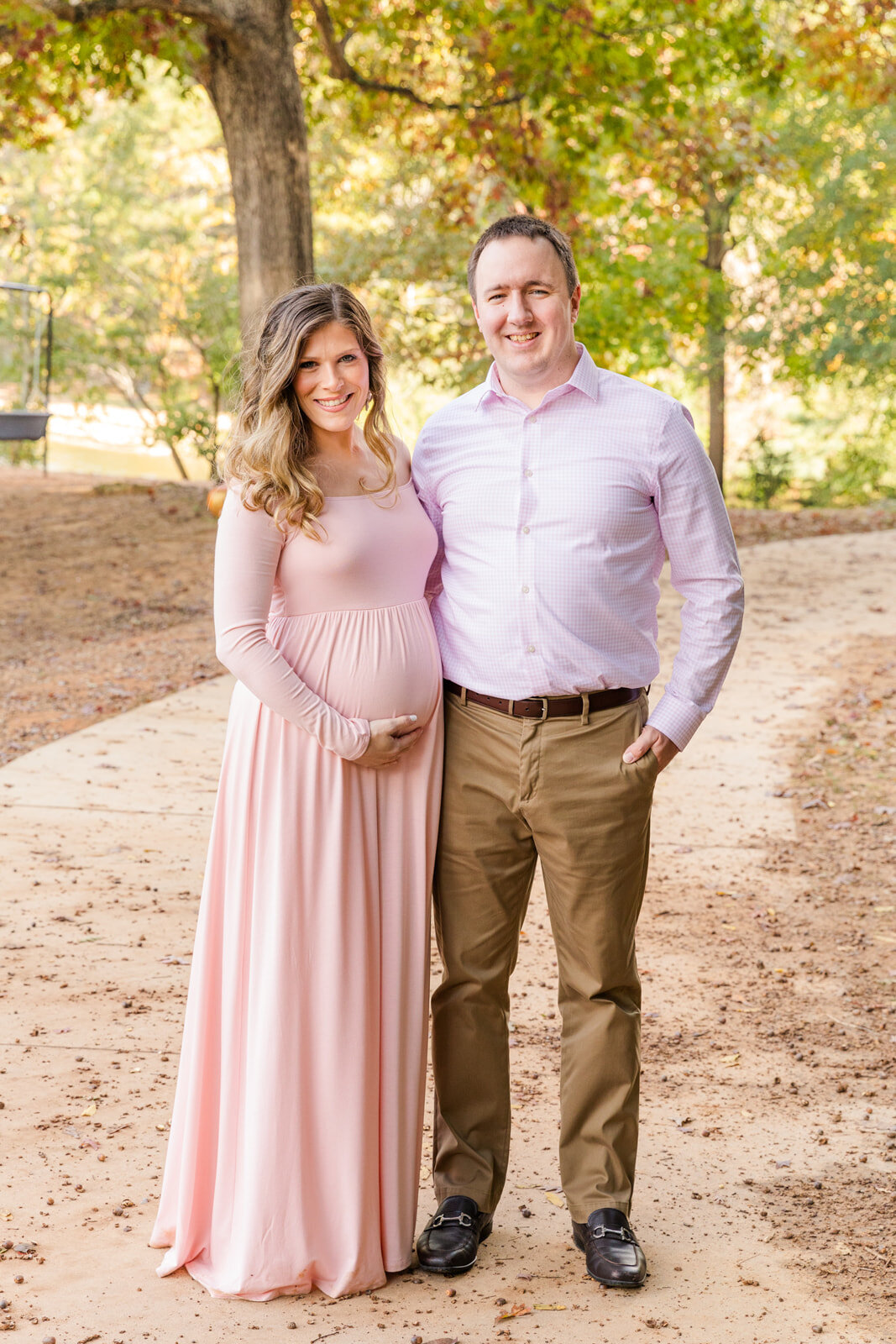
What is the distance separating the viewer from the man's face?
2871 millimetres

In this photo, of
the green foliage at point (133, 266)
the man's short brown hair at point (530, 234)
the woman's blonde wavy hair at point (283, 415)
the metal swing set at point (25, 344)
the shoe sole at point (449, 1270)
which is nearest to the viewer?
the woman's blonde wavy hair at point (283, 415)

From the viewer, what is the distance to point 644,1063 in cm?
416

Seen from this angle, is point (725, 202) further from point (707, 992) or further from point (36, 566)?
point (707, 992)

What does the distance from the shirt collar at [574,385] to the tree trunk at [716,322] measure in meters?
13.7

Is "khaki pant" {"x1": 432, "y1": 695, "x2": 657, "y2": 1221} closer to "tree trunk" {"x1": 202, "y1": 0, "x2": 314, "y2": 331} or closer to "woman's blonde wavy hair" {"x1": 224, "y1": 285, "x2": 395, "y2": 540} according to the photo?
"woman's blonde wavy hair" {"x1": 224, "y1": 285, "x2": 395, "y2": 540}

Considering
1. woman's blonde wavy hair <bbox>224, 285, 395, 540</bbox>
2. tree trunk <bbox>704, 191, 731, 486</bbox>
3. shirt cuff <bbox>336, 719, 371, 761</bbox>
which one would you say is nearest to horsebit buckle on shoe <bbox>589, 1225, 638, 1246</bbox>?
shirt cuff <bbox>336, 719, 371, 761</bbox>

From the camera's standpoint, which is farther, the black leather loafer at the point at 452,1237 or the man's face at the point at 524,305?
the black leather loafer at the point at 452,1237

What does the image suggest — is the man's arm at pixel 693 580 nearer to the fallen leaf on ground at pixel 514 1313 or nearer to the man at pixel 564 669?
the man at pixel 564 669

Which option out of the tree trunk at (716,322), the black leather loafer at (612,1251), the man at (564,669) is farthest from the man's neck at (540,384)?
the tree trunk at (716,322)

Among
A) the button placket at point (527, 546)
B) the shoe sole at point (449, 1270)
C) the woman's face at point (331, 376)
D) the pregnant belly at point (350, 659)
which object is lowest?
the shoe sole at point (449, 1270)

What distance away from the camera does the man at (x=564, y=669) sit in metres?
2.91

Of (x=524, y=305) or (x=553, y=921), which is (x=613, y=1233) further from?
(x=524, y=305)

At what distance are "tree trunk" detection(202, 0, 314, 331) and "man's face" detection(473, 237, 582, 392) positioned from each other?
6000mm

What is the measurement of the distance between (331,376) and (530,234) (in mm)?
506
